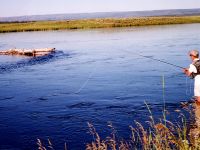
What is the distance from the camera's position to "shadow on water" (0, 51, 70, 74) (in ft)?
87.4

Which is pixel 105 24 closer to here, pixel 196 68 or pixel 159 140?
pixel 196 68

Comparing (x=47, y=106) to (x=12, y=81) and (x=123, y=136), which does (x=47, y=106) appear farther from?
(x=12, y=81)

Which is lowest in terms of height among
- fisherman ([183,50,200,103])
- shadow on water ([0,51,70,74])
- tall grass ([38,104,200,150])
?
shadow on water ([0,51,70,74])

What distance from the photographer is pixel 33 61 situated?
30.0 meters

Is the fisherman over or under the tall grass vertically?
over

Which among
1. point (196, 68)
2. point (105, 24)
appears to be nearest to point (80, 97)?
point (196, 68)

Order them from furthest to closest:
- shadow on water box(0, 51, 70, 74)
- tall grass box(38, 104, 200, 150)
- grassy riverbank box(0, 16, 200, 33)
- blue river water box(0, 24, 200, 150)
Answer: grassy riverbank box(0, 16, 200, 33) < shadow on water box(0, 51, 70, 74) < blue river water box(0, 24, 200, 150) < tall grass box(38, 104, 200, 150)

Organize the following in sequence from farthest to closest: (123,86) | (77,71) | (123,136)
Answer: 1. (77,71)
2. (123,86)
3. (123,136)

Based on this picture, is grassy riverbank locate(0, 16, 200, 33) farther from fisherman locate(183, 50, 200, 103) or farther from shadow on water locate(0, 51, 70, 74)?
fisherman locate(183, 50, 200, 103)

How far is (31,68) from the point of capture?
85.0 feet

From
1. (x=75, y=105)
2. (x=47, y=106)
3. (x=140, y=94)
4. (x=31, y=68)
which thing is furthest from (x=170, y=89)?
(x=31, y=68)

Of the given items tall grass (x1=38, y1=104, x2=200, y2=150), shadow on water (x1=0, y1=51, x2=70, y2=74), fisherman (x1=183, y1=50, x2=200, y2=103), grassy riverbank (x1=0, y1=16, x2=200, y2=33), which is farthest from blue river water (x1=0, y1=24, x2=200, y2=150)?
grassy riverbank (x1=0, y1=16, x2=200, y2=33)

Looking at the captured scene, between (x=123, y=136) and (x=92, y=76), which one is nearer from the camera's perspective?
(x=123, y=136)

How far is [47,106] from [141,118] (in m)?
4.56
